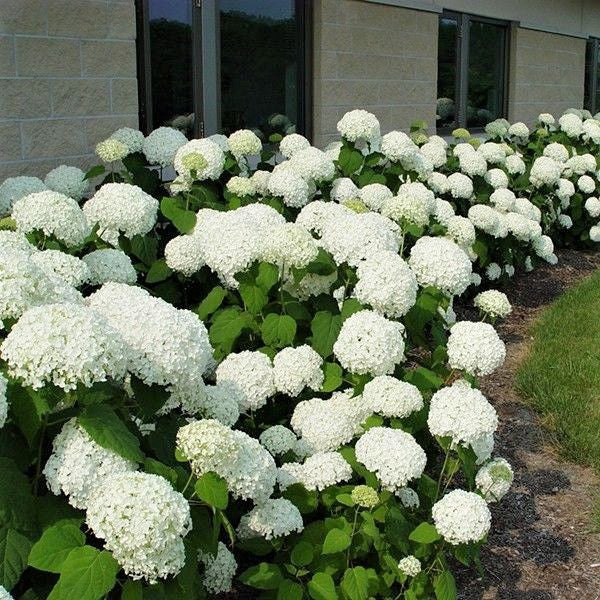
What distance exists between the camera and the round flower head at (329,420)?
3.31 meters

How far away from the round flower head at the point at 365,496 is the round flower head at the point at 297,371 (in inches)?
23.2

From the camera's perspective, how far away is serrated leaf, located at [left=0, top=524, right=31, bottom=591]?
6.90 feet

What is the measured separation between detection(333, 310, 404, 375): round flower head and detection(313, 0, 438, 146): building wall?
516 centimetres

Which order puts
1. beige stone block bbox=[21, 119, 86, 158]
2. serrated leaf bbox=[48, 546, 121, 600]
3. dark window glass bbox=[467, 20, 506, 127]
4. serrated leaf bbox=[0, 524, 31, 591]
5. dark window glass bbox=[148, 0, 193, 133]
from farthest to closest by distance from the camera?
dark window glass bbox=[467, 20, 506, 127] < dark window glass bbox=[148, 0, 193, 133] < beige stone block bbox=[21, 119, 86, 158] < serrated leaf bbox=[0, 524, 31, 591] < serrated leaf bbox=[48, 546, 121, 600]

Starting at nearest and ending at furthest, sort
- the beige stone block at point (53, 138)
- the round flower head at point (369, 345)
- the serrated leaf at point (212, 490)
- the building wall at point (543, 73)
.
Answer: the serrated leaf at point (212, 490) → the round flower head at point (369, 345) → the beige stone block at point (53, 138) → the building wall at point (543, 73)

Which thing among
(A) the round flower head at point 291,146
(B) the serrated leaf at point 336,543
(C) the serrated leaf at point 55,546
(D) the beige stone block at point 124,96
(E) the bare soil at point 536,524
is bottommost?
(E) the bare soil at point 536,524

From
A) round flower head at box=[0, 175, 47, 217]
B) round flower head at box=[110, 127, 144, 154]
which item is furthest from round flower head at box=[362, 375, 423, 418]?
round flower head at box=[110, 127, 144, 154]

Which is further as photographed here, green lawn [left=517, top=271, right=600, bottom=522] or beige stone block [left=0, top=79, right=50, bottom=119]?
beige stone block [left=0, top=79, right=50, bottom=119]

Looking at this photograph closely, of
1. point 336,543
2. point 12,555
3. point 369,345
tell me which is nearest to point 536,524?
point 369,345

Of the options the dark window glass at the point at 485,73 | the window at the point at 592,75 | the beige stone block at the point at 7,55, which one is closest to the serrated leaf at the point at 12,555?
the beige stone block at the point at 7,55

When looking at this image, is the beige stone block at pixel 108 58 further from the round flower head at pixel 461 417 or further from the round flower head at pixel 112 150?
the round flower head at pixel 461 417

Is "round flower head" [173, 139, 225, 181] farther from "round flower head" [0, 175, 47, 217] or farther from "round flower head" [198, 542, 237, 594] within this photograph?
"round flower head" [198, 542, 237, 594]

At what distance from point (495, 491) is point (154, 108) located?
421 centimetres

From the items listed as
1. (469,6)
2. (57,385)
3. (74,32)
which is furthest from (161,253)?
(469,6)
